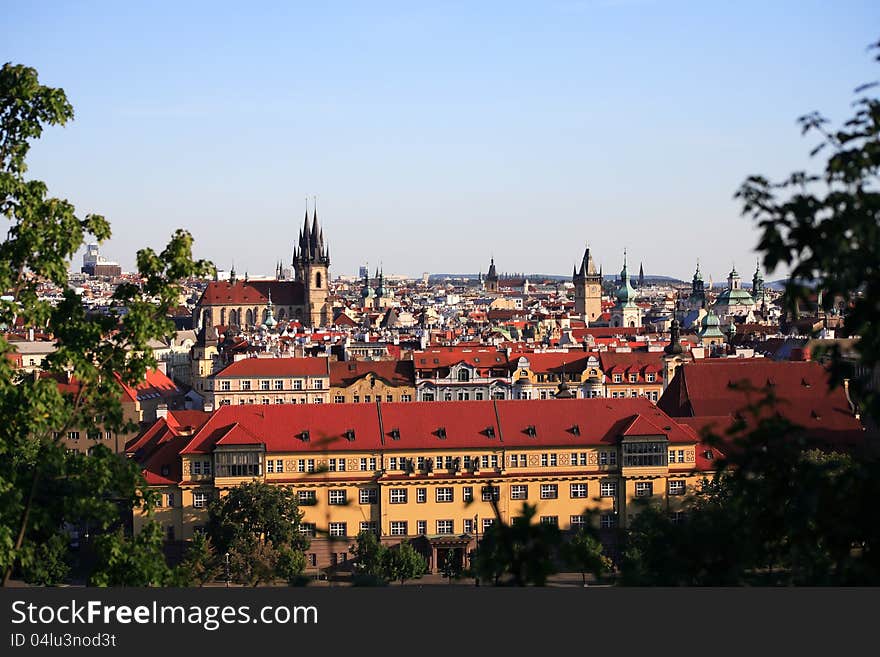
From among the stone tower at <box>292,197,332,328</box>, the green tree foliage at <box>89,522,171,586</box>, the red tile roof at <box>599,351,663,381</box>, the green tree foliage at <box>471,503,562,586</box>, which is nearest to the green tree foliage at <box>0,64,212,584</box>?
the green tree foliage at <box>89,522,171,586</box>

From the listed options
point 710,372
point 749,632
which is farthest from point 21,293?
point 710,372

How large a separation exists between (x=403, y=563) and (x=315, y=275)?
11604cm

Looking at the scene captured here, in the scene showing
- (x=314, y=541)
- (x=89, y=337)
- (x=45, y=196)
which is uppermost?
(x=45, y=196)

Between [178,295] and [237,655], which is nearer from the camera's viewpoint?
[237,655]

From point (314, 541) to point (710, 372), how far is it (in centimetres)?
2297

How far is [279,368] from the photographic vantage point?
75.7 meters

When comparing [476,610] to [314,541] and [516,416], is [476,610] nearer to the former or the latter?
[314,541]

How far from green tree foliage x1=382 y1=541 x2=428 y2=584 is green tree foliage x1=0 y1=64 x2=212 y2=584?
2726 centimetres

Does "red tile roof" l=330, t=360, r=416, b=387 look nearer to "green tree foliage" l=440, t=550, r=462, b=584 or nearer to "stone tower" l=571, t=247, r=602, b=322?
"green tree foliage" l=440, t=550, r=462, b=584

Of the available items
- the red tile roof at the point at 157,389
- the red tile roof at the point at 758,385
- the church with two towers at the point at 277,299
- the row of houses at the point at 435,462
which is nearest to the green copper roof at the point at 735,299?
the church with two towers at the point at 277,299

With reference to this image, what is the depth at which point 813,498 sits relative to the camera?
350 inches

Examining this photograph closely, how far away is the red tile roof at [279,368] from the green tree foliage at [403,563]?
115 feet

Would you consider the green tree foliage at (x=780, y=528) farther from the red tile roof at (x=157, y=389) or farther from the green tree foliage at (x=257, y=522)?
the red tile roof at (x=157, y=389)

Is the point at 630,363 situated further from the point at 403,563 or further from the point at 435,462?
the point at 403,563
